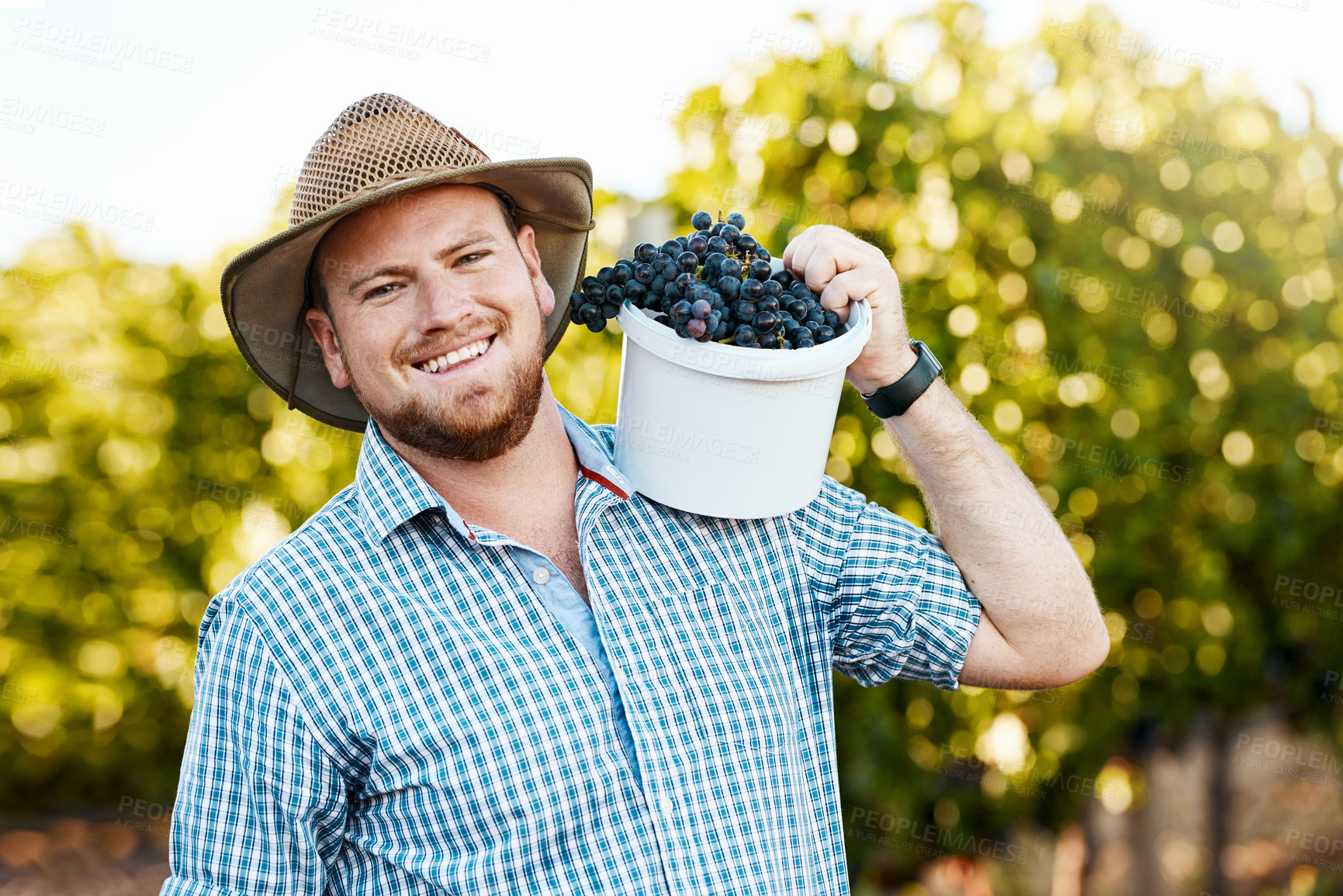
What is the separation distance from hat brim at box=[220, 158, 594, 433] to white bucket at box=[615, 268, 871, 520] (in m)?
0.31

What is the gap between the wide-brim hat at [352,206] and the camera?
1673 millimetres

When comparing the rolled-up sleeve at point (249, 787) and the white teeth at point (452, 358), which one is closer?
the rolled-up sleeve at point (249, 787)

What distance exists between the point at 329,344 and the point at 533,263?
1.33 feet

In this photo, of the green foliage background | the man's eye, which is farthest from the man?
the green foliage background

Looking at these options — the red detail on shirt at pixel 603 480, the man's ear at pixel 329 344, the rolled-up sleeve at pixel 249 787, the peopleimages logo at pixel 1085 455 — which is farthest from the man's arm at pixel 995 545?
the peopleimages logo at pixel 1085 455

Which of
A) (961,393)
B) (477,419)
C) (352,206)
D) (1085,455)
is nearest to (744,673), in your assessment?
(477,419)

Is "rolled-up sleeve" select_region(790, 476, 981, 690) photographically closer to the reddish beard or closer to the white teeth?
the reddish beard

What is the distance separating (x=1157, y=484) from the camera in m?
3.33

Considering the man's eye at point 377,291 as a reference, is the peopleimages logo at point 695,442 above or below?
below

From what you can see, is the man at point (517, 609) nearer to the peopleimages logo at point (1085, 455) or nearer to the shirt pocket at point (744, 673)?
the shirt pocket at point (744, 673)

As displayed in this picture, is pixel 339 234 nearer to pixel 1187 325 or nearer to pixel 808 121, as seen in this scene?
pixel 808 121

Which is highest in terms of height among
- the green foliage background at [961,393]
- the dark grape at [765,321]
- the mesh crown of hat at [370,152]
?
A: the mesh crown of hat at [370,152]

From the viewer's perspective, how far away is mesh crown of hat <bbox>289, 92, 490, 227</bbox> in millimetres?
1674

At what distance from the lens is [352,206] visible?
5.19ft
